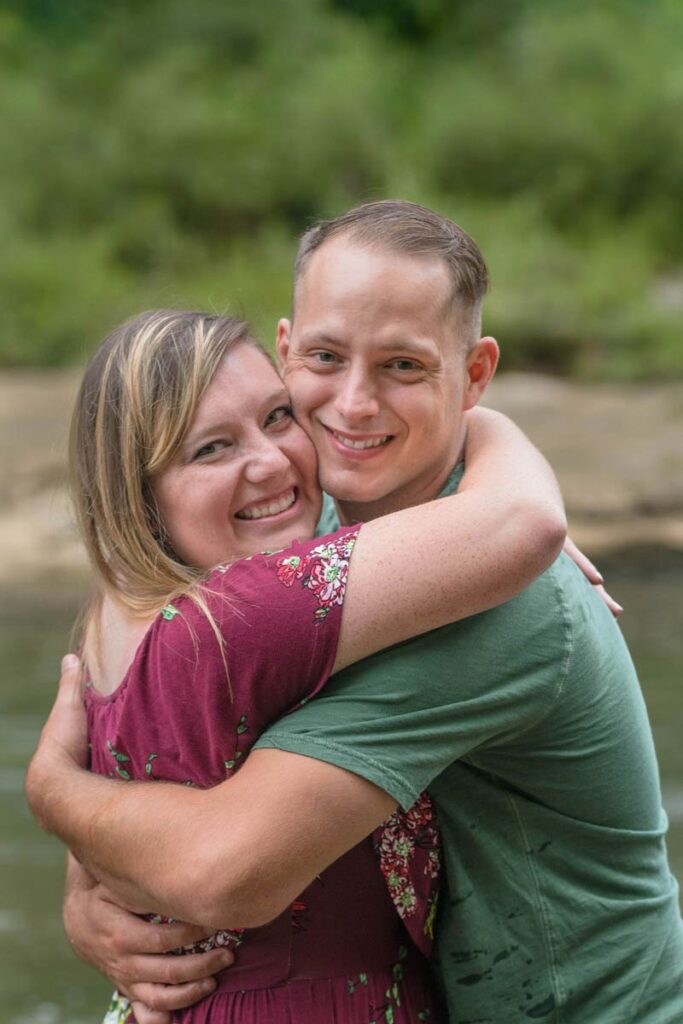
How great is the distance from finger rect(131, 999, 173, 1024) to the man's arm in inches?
7.7

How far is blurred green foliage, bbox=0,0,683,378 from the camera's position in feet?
38.7

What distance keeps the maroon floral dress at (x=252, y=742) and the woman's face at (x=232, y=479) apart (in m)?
0.19

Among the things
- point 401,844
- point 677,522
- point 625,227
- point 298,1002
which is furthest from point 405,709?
point 625,227

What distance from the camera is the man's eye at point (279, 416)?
2207 millimetres

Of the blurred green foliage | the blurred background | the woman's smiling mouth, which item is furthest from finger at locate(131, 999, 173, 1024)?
the blurred green foliage

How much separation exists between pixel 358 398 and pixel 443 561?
15.4 inches

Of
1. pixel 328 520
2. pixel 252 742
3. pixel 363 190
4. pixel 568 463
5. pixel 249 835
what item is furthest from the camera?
pixel 363 190

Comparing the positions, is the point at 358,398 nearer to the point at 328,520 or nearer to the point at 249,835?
the point at 328,520

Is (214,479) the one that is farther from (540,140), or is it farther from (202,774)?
(540,140)

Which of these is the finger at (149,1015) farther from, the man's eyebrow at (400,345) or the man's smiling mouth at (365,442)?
the man's eyebrow at (400,345)

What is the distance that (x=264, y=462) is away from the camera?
211 cm

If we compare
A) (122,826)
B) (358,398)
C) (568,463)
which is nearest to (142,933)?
(122,826)

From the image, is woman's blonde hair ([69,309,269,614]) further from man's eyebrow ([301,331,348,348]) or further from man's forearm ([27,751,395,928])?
man's forearm ([27,751,395,928])

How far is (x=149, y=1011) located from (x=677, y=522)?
5.57m
